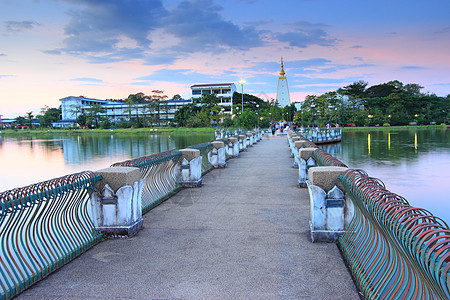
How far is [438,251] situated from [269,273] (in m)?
2.31

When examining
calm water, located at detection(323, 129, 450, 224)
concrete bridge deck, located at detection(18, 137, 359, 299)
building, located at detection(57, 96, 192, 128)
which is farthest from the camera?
building, located at detection(57, 96, 192, 128)

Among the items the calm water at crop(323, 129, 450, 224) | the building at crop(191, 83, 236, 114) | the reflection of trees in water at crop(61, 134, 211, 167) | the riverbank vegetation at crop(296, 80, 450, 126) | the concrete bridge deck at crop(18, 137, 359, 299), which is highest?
the building at crop(191, 83, 236, 114)

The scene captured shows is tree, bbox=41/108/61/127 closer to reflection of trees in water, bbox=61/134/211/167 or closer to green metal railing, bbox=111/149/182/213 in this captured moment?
reflection of trees in water, bbox=61/134/211/167

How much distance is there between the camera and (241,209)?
24.0ft

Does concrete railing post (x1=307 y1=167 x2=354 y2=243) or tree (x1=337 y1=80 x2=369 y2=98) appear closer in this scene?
concrete railing post (x1=307 y1=167 x2=354 y2=243)

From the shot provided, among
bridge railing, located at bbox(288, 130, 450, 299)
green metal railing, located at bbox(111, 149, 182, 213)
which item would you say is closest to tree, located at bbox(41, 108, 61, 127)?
green metal railing, located at bbox(111, 149, 182, 213)

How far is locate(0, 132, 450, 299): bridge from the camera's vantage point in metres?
3.68

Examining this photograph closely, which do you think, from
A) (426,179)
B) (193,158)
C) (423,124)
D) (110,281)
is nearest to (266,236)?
(110,281)

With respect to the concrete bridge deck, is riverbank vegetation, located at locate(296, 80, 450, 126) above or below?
above

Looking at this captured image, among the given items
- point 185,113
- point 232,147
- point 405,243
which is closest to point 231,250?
point 405,243

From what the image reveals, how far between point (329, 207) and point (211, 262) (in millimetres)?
1917

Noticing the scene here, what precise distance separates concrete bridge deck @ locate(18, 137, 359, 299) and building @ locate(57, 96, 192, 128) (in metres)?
100

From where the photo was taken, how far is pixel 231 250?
4.95m

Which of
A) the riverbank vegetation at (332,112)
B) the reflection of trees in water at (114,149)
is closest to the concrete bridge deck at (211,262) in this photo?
the reflection of trees in water at (114,149)
